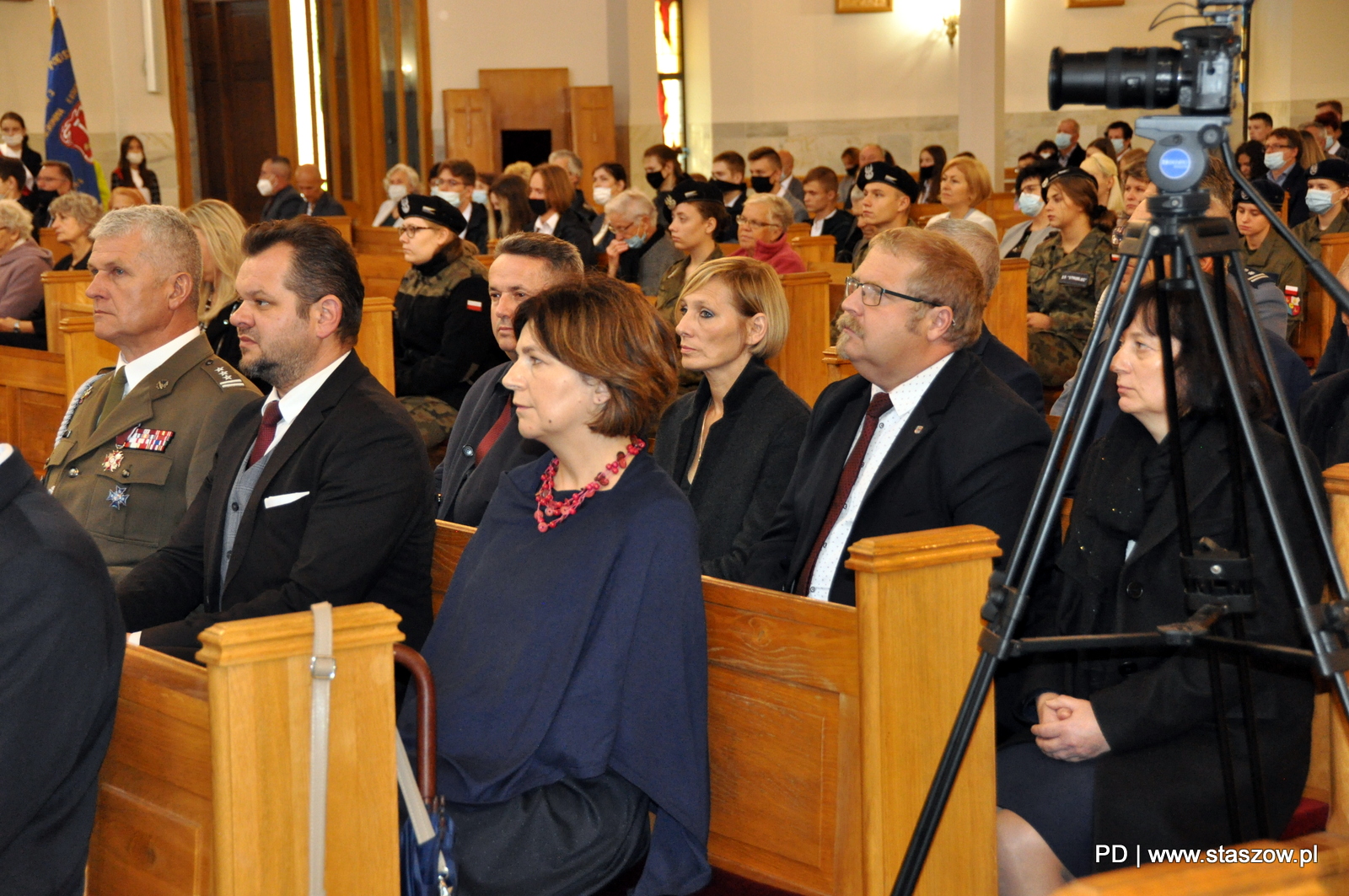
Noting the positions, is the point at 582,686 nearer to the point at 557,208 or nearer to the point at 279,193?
the point at 557,208

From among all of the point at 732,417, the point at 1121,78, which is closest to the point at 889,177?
the point at 732,417

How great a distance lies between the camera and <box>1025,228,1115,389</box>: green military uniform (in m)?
5.32

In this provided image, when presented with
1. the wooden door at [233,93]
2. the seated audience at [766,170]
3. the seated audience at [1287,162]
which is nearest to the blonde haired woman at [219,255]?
the seated audience at [766,170]

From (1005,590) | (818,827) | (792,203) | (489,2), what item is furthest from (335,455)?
(489,2)

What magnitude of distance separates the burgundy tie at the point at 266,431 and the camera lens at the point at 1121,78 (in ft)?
5.46

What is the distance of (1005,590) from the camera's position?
5.24 feet

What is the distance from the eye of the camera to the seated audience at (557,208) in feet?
26.0

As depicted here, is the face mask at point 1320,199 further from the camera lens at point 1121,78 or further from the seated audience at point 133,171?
the seated audience at point 133,171

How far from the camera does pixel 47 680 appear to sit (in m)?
1.66

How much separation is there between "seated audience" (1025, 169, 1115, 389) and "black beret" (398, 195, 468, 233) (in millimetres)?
2286

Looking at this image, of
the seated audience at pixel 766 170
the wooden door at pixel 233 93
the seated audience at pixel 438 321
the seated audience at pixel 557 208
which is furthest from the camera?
the wooden door at pixel 233 93

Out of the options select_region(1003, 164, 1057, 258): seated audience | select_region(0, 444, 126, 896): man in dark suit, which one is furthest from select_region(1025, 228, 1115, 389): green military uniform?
select_region(0, 444, 126, 896): man in dark suit

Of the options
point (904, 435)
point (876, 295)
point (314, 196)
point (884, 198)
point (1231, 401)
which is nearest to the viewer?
point (1231, 401)

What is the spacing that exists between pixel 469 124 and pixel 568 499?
43.7ft
